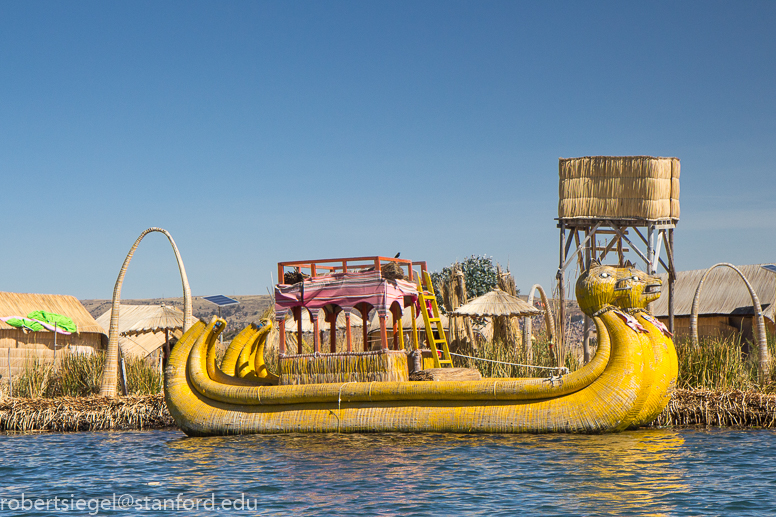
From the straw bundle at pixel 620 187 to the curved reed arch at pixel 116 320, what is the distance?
30.2ft

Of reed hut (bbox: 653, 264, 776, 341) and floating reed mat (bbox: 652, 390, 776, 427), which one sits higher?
reed hut (bbox: 653, 264, 776, 341)

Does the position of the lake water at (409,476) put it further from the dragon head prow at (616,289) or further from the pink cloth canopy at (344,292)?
the pink cloth canopy at (344,292)

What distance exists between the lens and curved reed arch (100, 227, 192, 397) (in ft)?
58.9

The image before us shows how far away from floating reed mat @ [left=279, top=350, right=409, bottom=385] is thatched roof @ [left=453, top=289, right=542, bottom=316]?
5.53m

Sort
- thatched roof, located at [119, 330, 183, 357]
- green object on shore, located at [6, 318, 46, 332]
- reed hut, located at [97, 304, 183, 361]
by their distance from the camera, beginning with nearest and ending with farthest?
green object on shore, located at [6, 318, 46, 332] < reed hut, located at [97, 304, 183, 361] < thatched roof, located at [119, 330, 183, 357]

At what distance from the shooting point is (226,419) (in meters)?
14.5

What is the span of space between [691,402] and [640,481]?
5.91 meters

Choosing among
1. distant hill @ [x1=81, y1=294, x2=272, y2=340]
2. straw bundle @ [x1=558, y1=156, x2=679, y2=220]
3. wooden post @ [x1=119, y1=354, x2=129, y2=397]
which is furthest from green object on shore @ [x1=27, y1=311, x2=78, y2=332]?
distant hill @ [x1=81, y1=294, x2=272, y2=340]

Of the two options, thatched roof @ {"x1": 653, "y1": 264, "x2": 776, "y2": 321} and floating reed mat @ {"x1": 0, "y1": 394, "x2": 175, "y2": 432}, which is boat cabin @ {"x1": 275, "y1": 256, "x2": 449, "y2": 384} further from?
thatched roof @ {"x1": 653, "y1": 264, "x2": 776, "y2": 321}

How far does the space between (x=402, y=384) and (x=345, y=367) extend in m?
1.37

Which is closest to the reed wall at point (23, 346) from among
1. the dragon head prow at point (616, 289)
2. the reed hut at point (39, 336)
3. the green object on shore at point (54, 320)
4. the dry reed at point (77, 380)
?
the reed hut at point (39, 336)

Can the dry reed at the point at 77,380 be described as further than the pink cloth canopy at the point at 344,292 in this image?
Yes

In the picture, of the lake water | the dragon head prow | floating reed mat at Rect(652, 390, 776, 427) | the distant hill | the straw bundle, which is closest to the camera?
the lake water

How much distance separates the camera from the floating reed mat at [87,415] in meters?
17.0
